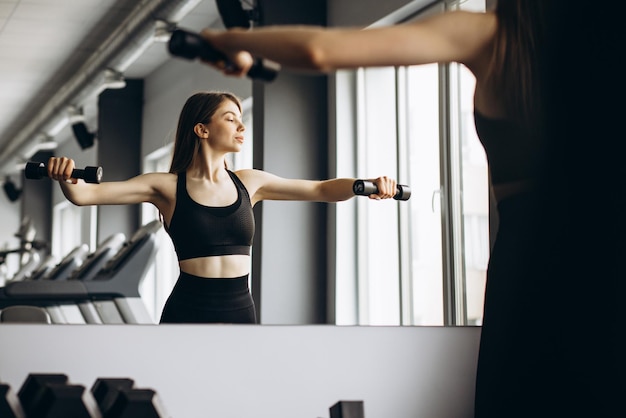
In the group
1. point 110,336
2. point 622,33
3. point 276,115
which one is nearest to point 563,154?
point 622,33

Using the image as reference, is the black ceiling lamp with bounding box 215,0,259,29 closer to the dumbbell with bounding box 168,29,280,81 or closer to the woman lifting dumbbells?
the woman lifting dumbbells

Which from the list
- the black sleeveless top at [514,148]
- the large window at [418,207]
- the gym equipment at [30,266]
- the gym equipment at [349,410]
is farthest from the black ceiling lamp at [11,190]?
the black sleeveless top at [514,148]

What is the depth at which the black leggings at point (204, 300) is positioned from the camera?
1918 mm

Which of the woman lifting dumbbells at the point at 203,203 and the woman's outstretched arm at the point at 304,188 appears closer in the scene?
the woman lifting dumbbells at the point at 203,203

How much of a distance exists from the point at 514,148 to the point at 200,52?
0.44m

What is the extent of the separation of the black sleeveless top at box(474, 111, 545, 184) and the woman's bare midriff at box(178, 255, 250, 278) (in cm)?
102

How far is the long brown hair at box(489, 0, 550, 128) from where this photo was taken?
1.01 metres

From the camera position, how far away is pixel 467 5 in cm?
226

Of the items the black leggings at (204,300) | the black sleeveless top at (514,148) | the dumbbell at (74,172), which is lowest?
the black leggings at (204,300)

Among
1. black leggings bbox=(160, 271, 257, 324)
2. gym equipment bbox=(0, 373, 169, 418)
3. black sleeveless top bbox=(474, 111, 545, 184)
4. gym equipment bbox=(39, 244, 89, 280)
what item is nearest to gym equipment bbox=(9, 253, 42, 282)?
gym equipment bbox=(39, 244, 89, 280)

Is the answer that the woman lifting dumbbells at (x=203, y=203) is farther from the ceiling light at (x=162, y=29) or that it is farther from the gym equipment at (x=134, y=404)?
the gym equipment at (x=134, y=404)

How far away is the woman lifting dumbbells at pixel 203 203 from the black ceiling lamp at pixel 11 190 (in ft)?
1.39

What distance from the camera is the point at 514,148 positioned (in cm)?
103

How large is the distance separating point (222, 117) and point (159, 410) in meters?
0.90
